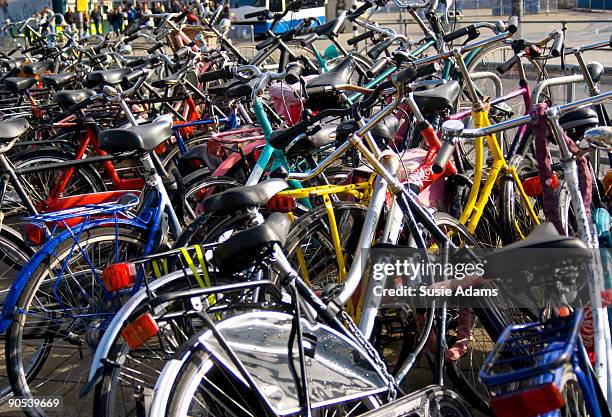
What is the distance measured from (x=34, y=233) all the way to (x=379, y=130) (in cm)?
173

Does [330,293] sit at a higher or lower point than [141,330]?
higher

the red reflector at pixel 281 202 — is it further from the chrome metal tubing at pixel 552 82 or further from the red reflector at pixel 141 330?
the chrome metal tubing at pixel 552 82

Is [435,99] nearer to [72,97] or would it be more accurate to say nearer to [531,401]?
[531,401]

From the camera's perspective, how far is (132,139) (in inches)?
161

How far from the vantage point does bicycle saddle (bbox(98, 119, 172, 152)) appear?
4.09m

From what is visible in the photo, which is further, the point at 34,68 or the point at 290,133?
the point at 34,68

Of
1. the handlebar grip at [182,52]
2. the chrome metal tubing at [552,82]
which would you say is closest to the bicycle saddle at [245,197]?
the chrome metal tubing at [552,82]

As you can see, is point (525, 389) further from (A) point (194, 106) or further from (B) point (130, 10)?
(B) point (130, 10)

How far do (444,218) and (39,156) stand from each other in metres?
3.64

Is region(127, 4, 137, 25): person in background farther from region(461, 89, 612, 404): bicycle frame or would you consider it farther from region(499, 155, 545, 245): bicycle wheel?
region(461, 89, 612, 404): bicycle frame

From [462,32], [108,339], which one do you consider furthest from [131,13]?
[108,339]

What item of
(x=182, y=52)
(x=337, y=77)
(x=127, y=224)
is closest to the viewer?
(x=127, y=224)

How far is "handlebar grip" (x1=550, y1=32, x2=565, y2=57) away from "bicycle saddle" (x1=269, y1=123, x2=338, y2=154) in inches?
72.1

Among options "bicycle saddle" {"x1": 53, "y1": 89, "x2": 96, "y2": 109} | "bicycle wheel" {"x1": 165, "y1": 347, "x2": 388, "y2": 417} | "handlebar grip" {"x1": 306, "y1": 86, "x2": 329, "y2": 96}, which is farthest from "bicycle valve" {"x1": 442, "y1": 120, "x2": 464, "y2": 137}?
"bicycle saddle" {"x1": 53, "y1": 89, "x2": 96, "y2": 109}
